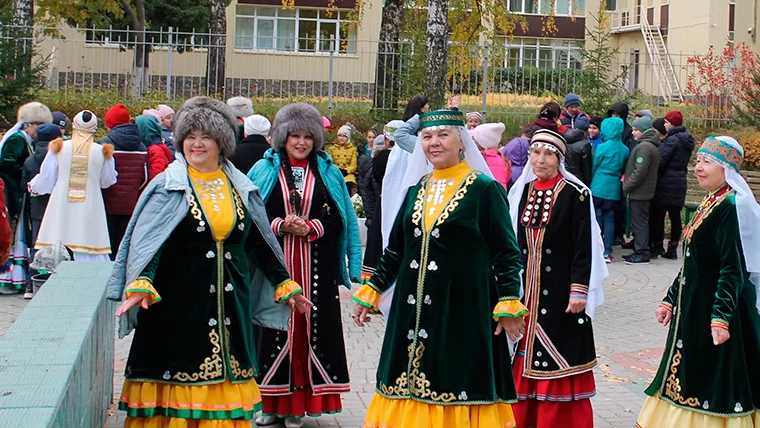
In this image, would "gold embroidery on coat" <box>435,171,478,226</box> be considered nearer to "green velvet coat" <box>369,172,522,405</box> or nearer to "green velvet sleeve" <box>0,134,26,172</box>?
"green velvet coat" <box>369,172,522,405</box>

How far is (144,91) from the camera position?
20453 mm

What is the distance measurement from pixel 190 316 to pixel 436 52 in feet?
43.6

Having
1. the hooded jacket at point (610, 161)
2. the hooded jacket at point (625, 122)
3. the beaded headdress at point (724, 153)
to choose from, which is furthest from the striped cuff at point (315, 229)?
the hooded jacket at point (625, 122)

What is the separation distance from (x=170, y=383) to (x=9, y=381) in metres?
1.60

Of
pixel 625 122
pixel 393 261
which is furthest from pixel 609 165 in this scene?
pixel 393 261

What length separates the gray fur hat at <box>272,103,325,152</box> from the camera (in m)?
6.50

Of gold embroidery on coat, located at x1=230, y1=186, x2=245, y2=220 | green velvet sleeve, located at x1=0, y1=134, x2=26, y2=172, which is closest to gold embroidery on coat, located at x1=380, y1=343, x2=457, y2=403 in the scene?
gold embroidery on coat, located at x1=230, y1=186, x2=245, y2=220

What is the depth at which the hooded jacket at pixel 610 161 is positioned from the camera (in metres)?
14.0

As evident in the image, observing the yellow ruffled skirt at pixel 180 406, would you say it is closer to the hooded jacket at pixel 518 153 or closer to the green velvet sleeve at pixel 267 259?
the green velvet sleeve at pixel 267 259

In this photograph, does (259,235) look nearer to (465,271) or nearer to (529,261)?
(465,271)

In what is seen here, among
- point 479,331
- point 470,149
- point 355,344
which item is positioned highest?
point 470,149

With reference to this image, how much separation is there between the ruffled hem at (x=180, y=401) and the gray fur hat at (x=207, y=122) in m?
1.23

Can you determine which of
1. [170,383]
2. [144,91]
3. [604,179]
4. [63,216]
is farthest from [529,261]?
[144,91]

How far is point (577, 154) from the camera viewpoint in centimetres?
1376
